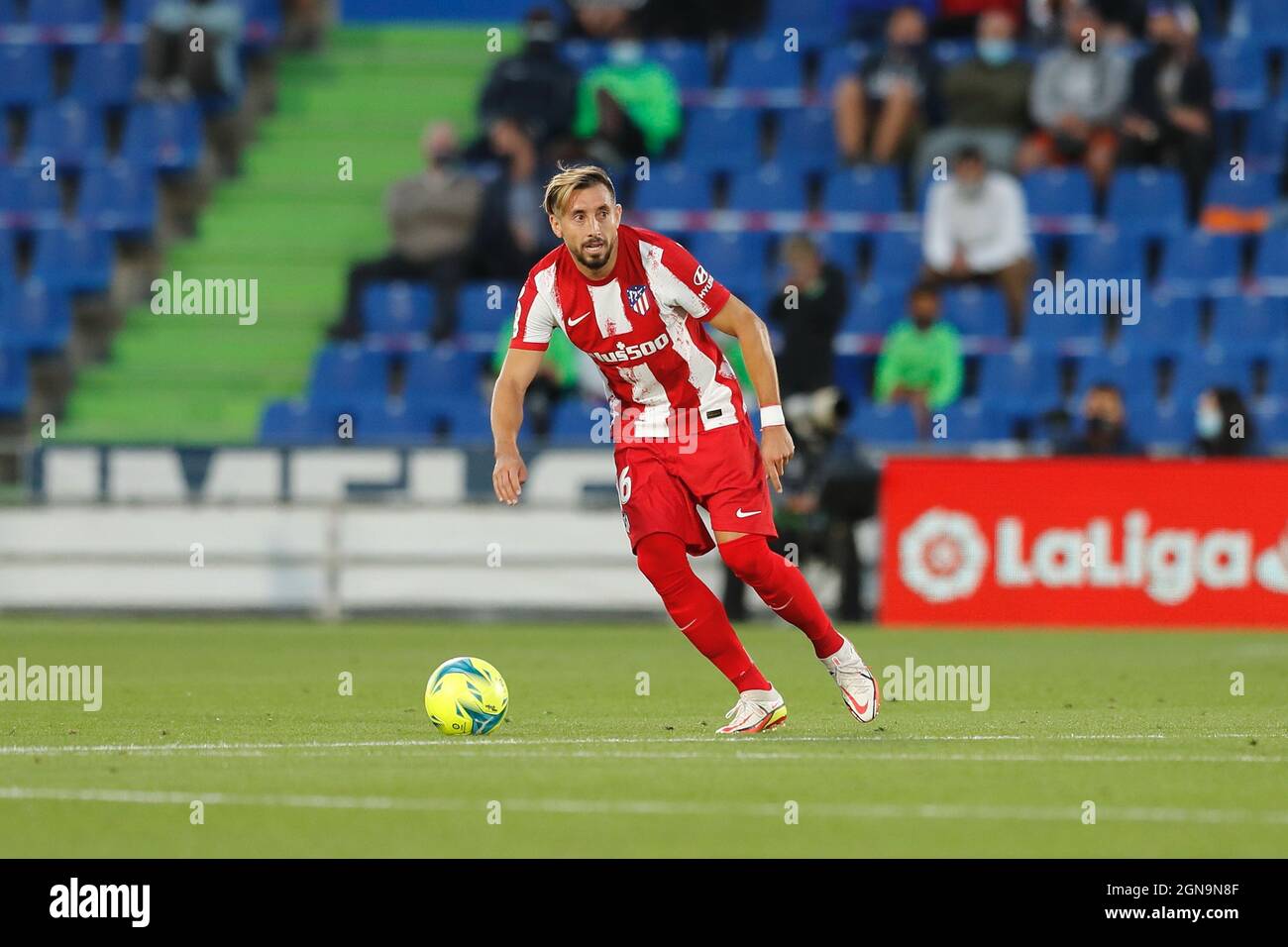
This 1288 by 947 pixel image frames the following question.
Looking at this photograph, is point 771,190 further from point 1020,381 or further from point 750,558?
point 750,558

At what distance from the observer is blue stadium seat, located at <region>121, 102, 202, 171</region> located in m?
24.0

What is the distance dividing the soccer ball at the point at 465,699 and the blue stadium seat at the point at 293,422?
1102cm

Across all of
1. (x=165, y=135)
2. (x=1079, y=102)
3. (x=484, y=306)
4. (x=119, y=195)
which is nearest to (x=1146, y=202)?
(x=1079, y=102)

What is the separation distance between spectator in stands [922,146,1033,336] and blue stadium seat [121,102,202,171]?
7.48 metres

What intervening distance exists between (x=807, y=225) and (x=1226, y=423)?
5.06 m

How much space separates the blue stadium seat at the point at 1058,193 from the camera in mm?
21828

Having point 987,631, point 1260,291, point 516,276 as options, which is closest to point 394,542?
point 516,276

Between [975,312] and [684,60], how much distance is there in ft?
14.0

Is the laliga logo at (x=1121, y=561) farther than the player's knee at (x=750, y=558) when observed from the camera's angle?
Yes

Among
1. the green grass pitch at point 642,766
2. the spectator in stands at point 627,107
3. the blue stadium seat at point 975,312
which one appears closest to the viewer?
the green grass pitch at point 642,766

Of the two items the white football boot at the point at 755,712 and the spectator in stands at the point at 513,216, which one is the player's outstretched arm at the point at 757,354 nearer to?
the white football boot at the point at 755,712

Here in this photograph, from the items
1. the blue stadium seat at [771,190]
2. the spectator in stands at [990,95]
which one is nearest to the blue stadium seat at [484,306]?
the blue stadium seat at [771,190]

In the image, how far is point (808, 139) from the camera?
22.9 meters
